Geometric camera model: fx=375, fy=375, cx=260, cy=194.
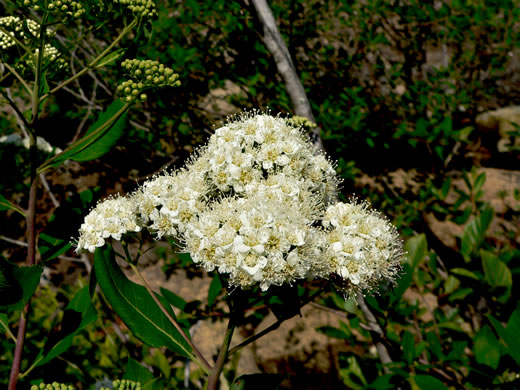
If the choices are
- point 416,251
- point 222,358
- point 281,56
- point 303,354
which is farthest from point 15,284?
point 303,354

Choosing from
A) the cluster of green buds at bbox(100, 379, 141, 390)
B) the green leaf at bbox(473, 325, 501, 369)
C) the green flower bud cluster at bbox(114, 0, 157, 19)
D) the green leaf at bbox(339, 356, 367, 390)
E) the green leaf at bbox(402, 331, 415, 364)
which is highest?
the green flower bud cluster at bbox(114, 0, 157, 19)

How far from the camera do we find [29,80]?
1526mm

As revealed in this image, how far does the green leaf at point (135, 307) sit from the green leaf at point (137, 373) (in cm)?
23

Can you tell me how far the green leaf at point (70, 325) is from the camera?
1.28 metres

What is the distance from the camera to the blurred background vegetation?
226 cm

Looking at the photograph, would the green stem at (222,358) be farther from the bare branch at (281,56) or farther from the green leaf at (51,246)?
the bare branch at (281,56)

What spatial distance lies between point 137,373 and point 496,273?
7.25 feet

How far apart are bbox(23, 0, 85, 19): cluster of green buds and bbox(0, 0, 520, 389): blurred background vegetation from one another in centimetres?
87

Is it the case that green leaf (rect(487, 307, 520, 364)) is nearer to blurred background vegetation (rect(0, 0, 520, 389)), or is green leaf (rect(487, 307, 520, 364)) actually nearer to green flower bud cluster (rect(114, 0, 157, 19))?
blurred background vegetation (rect(0, 0, 520, 389))

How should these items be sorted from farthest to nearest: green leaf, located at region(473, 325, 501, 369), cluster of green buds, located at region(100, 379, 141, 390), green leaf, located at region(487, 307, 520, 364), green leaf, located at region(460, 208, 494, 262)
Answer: green leaf, located at region(460, 208, 494, 262), green leaf, located at region(473, 325, 501, 369), green leaf, located at region(487, 307, 520, 364), cluster of green buds, located at region(100, 379, 141, 390)

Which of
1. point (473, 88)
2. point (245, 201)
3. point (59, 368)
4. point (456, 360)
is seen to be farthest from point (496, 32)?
point (59, 368)

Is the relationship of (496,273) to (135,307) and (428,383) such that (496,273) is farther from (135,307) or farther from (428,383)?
(135,307)

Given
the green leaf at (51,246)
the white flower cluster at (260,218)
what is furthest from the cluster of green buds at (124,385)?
the green leaf at (51,246)

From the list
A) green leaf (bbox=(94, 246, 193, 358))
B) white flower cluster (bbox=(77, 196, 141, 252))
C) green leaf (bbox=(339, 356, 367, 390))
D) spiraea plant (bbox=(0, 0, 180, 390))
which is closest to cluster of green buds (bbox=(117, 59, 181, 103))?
spiraea plant (bbox=(0, 0, 180, 390))
